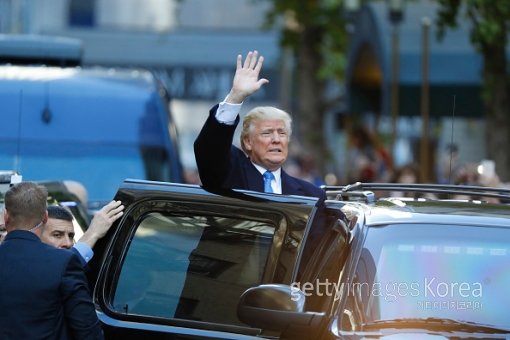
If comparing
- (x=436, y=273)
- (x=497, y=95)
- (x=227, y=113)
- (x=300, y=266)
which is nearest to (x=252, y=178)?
(x=227, y=113)

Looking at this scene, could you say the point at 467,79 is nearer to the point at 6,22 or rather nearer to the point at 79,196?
the point at 79,196

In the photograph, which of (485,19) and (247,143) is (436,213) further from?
(485,19)

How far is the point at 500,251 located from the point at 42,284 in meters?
1.89

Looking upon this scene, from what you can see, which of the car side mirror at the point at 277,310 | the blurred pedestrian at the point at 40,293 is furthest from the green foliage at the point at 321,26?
the car side mirror at the point at 277,310

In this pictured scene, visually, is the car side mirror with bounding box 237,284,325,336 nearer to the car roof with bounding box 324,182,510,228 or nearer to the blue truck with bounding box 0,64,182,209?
the car roof with bounding box 324,182,510,228

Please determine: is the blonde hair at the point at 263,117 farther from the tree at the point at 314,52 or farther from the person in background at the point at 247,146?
the tree at the point at 314,52

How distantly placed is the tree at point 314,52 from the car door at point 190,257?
20.1m

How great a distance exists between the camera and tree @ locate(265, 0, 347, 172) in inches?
1067

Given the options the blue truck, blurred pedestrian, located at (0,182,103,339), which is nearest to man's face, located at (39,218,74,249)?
blurred pedestrian, located at (0,182,103,339)

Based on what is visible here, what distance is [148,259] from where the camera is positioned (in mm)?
6730

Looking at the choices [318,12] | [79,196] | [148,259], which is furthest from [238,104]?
[318,12]

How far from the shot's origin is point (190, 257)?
664cm

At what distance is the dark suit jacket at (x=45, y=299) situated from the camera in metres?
6.23

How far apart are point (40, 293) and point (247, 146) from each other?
213cm
